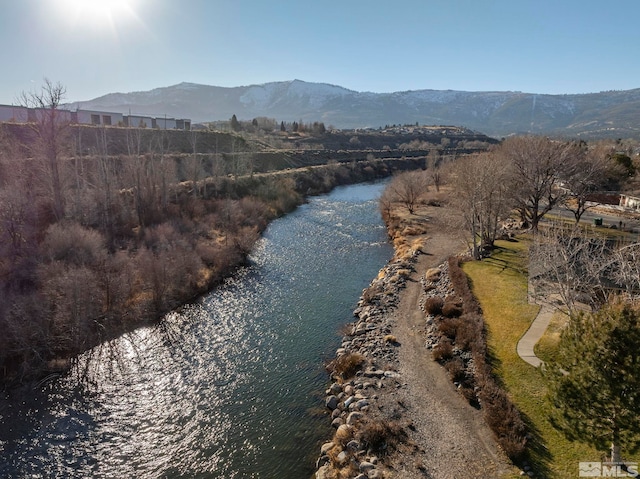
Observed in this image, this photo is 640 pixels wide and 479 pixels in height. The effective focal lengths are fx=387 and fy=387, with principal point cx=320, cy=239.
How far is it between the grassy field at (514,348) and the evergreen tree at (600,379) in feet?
4.43

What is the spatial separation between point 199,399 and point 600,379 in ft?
57.5

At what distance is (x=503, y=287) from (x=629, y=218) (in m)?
31.4

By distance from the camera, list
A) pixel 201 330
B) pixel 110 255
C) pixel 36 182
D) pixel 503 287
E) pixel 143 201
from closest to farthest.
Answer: pixel 201 330 < pixel 503 287 < pixel 110 255 < pixel 36 182 < pixel 143 201

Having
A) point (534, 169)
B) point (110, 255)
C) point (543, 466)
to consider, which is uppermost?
point (534, 169)

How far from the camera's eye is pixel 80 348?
917 inches

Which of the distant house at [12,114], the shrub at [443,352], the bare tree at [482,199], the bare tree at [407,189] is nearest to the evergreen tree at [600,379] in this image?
the shrub at [443,352]

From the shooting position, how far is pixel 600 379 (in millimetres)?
9883

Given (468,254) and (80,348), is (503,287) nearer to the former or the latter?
(468,254)

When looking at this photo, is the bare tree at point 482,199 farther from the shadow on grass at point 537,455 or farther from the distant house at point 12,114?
the distant house at point 12,114

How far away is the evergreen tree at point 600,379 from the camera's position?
9.45 meters

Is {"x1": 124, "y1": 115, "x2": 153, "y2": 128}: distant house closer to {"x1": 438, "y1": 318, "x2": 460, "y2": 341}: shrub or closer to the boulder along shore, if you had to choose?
the boulder along shore

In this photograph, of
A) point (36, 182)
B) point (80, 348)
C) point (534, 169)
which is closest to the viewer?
point (80, 348)

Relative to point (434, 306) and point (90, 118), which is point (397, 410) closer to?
point (434, 306)

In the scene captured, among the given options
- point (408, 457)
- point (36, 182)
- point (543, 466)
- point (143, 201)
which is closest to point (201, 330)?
point (408, 457)
